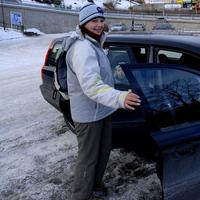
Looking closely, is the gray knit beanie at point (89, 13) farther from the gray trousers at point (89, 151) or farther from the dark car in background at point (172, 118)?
the gray trousers at point (89, 151)

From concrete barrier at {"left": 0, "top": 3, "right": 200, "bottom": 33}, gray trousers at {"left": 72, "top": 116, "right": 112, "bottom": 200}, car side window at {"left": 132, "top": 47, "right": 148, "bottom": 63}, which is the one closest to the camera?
gray trousers at {"left": 72, "top": 116, "right": 112, "bottom": 200}

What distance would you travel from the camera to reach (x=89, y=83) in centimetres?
323

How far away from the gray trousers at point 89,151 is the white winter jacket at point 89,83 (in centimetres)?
9

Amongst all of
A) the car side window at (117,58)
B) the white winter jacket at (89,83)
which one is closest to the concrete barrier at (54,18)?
the car side window at (117,58)

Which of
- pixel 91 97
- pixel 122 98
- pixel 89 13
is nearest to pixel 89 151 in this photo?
pixel 91 97

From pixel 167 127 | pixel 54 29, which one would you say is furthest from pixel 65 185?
pixel 54 29

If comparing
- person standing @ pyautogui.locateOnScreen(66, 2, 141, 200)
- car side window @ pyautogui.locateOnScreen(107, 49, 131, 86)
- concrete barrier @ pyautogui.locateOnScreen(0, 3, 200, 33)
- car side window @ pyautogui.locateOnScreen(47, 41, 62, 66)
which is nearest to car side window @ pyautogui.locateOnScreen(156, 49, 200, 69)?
car side window @ pyautogui.locateOnScreen(107, 49, 131, 86)

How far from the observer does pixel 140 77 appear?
309 centimetres

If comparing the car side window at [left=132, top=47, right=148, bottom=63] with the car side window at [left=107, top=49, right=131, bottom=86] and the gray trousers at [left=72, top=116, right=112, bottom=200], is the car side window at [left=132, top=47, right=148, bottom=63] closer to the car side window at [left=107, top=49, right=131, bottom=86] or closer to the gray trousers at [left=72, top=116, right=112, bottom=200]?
the car side window at [left=107, top=49, right=131, bottom=86]

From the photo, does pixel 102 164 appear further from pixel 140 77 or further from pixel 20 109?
pixel 20 109

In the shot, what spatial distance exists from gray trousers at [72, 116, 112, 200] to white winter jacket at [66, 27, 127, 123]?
9cm

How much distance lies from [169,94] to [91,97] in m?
0.58

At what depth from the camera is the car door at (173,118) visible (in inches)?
116

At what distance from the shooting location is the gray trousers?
365 centimetres
